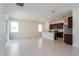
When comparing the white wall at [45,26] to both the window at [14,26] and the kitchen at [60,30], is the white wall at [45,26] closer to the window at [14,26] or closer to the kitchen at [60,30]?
the kitchen at [60,30]

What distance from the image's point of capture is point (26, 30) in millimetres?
12016

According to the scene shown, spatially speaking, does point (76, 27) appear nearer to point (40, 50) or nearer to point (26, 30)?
point (40, 50)

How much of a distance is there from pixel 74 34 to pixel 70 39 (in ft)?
2.73

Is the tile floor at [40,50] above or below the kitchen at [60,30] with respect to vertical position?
below

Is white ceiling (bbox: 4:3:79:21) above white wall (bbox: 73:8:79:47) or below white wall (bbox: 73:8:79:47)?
above

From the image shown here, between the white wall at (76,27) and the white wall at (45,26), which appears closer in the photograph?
the white wall at (76,27)

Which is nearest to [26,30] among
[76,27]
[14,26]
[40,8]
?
[14,26]

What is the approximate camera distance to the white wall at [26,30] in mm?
11118

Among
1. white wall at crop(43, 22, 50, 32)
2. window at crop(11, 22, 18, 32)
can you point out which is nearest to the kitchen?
white wall at crop(43, 22, 50, 32)

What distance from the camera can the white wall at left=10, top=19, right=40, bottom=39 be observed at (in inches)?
438

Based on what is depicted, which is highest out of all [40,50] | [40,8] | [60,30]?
[40,8]

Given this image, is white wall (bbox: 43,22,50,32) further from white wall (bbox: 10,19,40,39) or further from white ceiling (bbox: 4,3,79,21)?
white ceiling (bbox: 4,3,79,21)

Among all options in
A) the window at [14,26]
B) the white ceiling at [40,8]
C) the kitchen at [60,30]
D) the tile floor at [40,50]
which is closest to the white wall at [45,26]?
the kitchen at [60,30]

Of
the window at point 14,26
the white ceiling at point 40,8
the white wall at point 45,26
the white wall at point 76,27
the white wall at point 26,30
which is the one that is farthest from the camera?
the white wall at point 45,26
